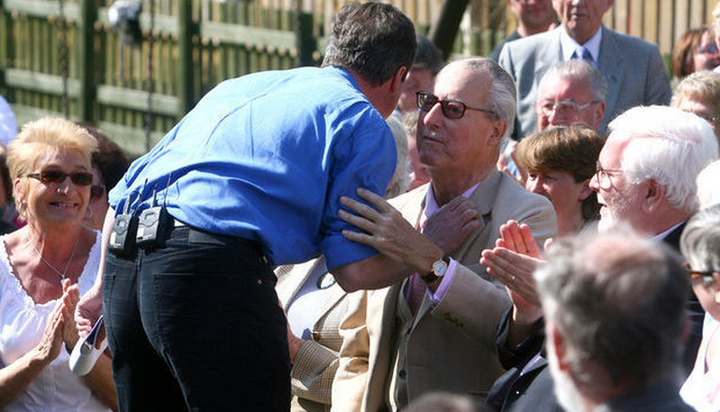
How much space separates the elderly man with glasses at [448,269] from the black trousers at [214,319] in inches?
18.9

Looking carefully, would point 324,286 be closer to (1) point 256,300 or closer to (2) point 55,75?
(1) point 256,300

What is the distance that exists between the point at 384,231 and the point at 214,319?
56 cm

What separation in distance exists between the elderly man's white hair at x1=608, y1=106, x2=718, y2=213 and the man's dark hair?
0.78 metres

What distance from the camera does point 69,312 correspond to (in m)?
4.47

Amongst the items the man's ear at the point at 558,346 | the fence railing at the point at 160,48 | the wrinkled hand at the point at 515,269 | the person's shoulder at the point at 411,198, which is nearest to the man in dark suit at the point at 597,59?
the person's shoulder at the point at 411,198

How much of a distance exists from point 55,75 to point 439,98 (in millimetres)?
9785

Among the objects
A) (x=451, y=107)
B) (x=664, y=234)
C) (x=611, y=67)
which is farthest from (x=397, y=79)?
(x=611, y=67)

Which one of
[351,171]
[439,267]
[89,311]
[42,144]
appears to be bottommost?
[89,311]

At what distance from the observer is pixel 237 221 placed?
11.0ft

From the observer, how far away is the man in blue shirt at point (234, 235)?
3352mm

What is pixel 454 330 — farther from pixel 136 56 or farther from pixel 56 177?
pixel 136 56

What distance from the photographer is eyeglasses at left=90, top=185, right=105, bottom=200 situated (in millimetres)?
5629

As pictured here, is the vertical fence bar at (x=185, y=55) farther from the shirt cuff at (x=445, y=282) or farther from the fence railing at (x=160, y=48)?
the shirt cuff at (x=445, y=282)

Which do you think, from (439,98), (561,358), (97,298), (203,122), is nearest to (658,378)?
(561,358)
